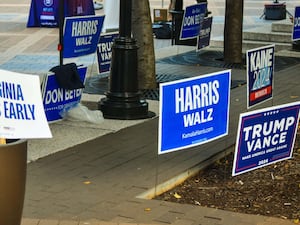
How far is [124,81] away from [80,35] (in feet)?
3.56

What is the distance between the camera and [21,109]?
13.9 feet

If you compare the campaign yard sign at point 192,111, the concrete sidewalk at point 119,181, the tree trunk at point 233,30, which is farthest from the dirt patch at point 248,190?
the tree trunk at point 233,30

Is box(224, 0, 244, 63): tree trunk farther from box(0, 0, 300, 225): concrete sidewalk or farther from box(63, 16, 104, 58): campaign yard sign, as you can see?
box(63, 16, 104, 58): campaign yard sign

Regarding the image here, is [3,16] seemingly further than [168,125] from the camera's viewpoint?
Yes

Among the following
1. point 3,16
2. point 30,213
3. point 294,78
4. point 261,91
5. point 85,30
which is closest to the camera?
point 30,213

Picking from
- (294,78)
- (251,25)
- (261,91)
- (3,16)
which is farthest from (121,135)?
Result: (3,16)

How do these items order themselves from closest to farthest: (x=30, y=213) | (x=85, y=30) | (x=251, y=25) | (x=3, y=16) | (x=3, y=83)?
(x=3, y=83)
(x=30, y=213)
(x=85, y=30)
(x=251, y=25)
(x=3, y=16)

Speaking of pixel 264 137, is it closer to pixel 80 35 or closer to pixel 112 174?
pixel 112 174

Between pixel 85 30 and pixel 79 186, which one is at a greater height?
pixel 85 30

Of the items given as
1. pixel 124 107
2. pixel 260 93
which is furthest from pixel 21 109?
pixel 124 107

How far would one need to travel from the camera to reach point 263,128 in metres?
6.05

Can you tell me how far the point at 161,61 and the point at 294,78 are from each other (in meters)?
2.98

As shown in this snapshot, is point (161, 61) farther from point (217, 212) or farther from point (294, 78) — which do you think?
point (217, 212)

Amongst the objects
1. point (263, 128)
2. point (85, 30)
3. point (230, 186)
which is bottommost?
point (230, 186)
